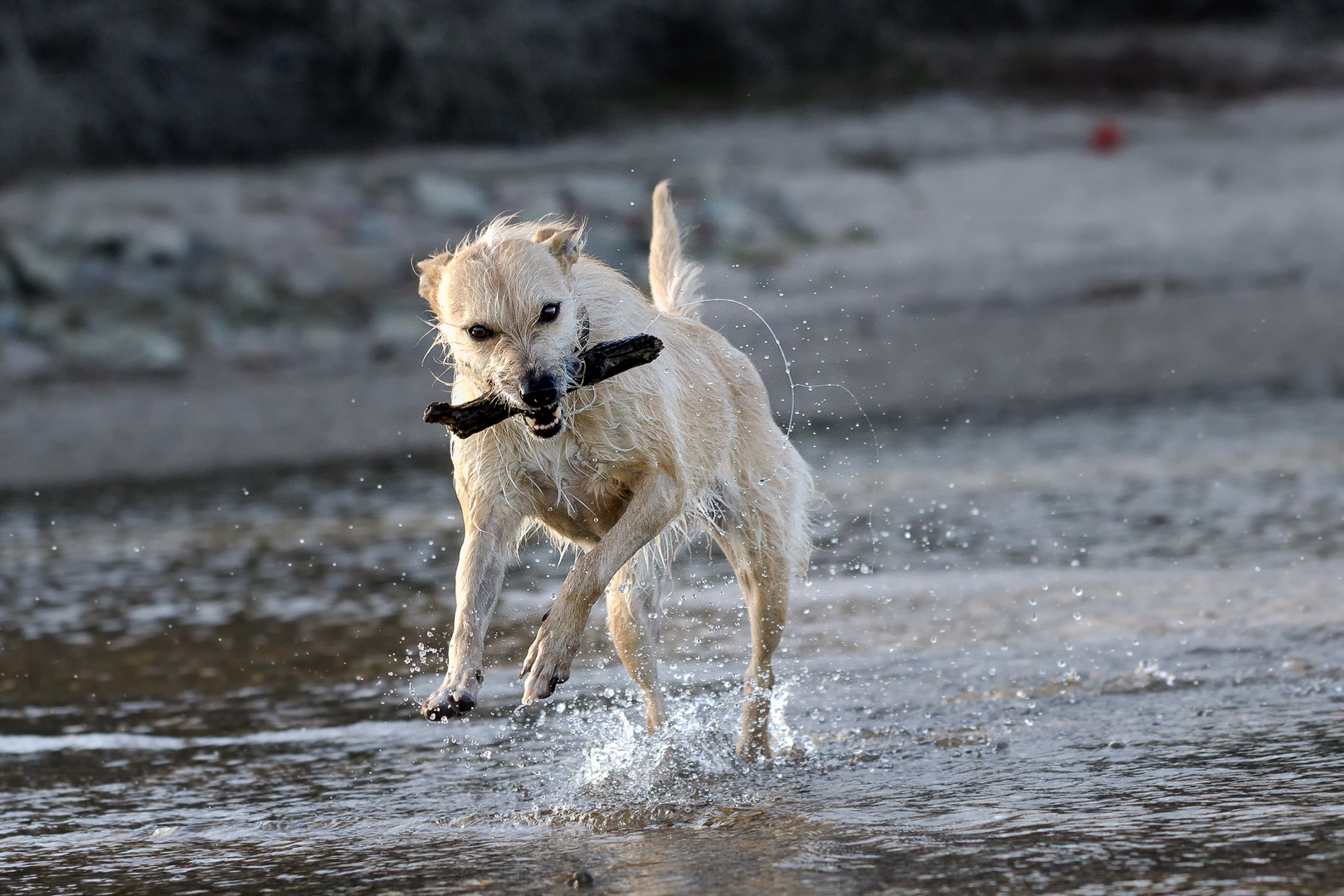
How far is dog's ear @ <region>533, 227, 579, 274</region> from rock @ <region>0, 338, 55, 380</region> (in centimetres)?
1122

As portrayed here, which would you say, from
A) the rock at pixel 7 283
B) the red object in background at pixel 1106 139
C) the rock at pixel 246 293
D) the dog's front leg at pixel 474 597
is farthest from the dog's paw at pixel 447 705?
the red object in background at pixel 1106 139

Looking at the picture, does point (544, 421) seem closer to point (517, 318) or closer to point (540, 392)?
point (540, 392)

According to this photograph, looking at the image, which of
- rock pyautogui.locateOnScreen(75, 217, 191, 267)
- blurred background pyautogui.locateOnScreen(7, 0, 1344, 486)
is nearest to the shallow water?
blurred background pyautogui.locateOnScreen(7, 0, 1344, 486)

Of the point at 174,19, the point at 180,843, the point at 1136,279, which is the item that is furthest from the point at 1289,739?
the point at 174,19

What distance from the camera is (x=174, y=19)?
2341 cm

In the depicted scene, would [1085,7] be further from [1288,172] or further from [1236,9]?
[1288,172]

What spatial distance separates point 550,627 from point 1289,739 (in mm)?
2378

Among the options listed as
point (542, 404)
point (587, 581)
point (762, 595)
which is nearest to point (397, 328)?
point (762, 595)

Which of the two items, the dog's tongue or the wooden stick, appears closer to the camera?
the dog's tongue

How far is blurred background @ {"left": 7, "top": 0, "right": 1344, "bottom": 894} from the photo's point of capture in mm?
5270

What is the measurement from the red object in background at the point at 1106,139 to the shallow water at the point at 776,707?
9741mm

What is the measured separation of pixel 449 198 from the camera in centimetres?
1947

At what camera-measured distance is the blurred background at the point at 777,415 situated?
5.27 meters

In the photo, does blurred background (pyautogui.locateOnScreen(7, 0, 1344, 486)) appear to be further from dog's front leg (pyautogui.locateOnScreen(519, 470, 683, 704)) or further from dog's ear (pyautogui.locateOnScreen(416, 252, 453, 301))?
dog's front leg (pyautogui.locateOnScreen(519, 470, 683, 704))
